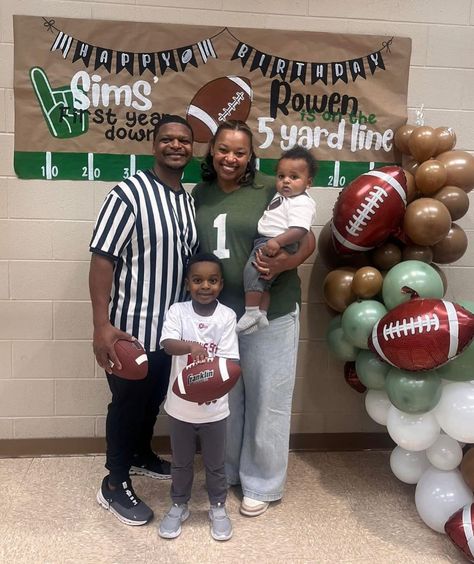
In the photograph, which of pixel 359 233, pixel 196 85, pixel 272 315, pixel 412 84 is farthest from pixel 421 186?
pixel 196 85

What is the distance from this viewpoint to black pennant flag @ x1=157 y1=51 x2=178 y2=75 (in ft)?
7.31

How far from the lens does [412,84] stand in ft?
7.73

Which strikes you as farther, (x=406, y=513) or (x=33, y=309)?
(x=33, y=309)

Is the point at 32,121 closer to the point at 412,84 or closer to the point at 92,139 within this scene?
the point at 92,139

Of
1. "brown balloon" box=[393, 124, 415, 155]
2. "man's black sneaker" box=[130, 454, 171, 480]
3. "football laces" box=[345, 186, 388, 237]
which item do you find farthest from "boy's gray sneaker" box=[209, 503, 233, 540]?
"brown balloon" box=[393, 124, 415, 155]

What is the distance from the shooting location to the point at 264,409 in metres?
2.04

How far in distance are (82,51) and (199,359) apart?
54.9 inches

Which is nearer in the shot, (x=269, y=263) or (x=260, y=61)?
(x=269, y=263)

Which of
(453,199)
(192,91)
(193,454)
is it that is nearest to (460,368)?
(453,199)

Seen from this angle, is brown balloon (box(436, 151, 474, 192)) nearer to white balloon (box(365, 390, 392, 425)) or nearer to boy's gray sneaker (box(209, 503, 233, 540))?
white balloon (box(365, 390, 392, 425))

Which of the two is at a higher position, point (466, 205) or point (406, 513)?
point (466, 205)

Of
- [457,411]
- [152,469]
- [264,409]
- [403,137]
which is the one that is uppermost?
[403,137]

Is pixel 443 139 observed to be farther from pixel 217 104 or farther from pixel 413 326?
pixel 217 104

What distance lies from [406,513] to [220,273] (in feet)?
4.07
